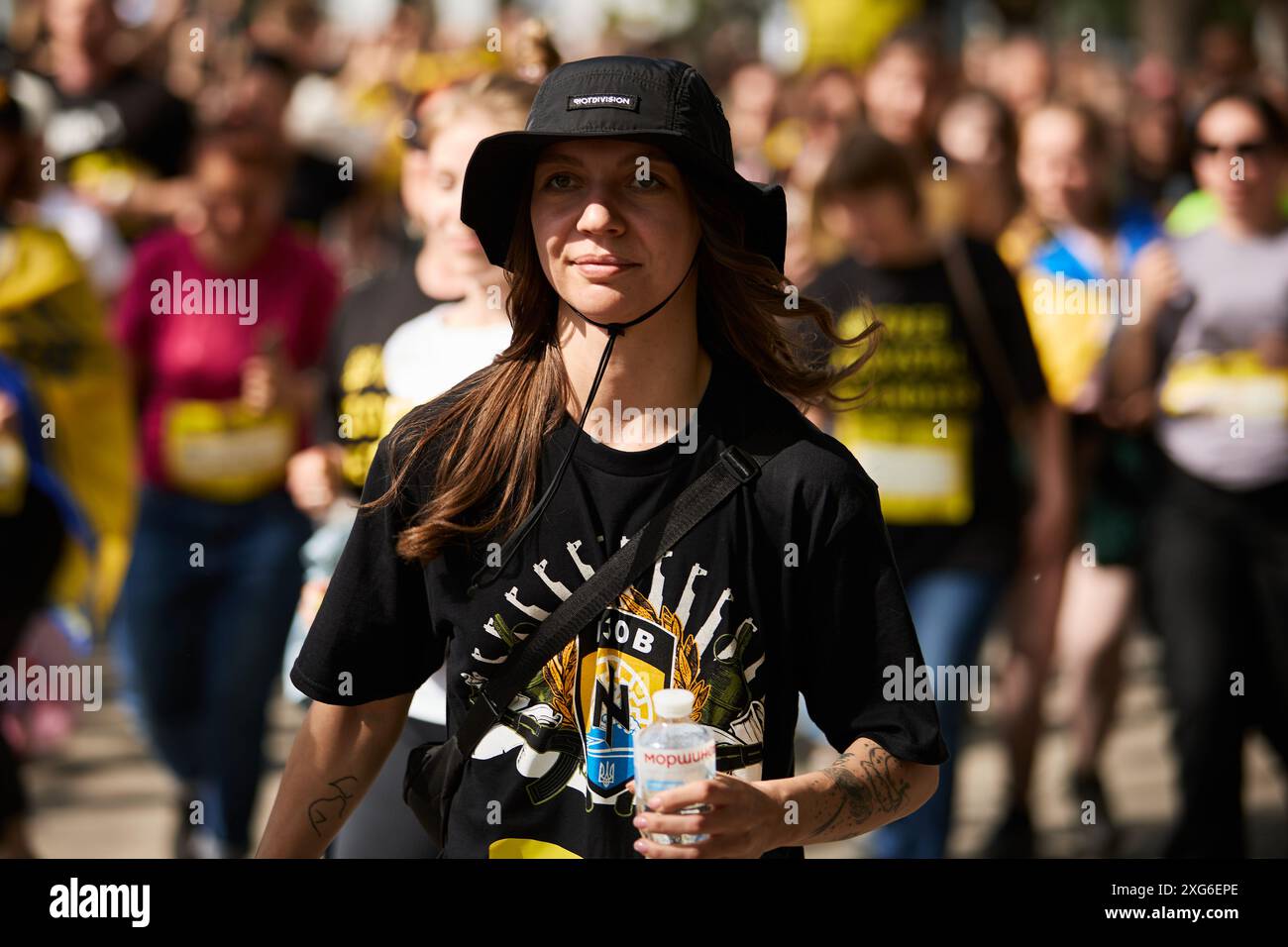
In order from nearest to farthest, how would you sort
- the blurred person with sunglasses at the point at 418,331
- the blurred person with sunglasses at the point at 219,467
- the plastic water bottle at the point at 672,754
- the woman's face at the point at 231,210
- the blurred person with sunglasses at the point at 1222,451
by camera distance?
1. the plastic water bottle at the point at 672,754
2. the blurred person with sunglasses at the point at 418,331
3. the blurred person with sunglasses at the point at 1222,451
4. the blurred person with sunglasses at the point at 219,467
5. the woman's face at the point at 231,210

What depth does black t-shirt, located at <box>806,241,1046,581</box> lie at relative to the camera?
5.50 m

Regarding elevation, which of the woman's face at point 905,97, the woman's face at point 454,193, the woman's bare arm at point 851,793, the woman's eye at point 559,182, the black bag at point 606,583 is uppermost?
the woman's face at point 905,97

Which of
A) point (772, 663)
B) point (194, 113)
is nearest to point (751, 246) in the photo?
point (772, 663)

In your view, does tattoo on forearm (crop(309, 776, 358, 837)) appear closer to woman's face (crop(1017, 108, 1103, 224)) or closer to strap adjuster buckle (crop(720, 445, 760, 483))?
strap adjuster buckle (crop(720, 445, 760, 483))

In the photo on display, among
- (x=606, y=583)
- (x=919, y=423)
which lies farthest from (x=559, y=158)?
(x=919, y=423)

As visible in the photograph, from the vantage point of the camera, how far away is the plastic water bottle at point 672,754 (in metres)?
2.49

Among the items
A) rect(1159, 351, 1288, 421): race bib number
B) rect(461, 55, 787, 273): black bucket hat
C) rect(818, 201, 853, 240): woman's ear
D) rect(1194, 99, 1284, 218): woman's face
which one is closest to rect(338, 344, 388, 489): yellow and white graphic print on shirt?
rect(461, 55, 787, 273): black bucket hat

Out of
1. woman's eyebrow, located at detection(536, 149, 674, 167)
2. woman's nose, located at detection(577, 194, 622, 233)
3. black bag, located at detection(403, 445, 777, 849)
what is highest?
woman's eyebrow, located at detection(536, 149, 674, 167)

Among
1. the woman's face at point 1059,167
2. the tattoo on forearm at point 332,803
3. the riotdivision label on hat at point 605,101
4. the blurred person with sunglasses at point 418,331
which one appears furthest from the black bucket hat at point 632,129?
the woman's face at point 1059,167

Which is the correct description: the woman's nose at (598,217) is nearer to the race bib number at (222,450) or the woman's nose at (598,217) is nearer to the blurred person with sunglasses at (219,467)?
the blurred person with sunglasses at (219,467)

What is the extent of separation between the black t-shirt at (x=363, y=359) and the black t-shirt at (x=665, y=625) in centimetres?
150

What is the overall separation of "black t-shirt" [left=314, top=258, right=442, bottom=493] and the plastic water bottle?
1.76 m

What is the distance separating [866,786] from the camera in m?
2.66
